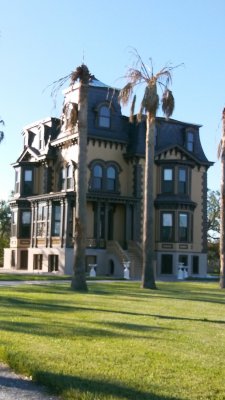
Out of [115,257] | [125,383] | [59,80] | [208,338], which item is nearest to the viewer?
[125,383]

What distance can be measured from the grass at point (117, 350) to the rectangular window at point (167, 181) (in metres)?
28.0

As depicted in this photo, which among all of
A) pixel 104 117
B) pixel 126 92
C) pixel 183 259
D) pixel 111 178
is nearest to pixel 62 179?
pixel 111 178

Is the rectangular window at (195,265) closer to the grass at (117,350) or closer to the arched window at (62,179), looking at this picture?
the arched window at (62,179)

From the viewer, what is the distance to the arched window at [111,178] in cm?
4184

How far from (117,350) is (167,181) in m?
35.0

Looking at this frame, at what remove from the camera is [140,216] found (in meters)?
42.2

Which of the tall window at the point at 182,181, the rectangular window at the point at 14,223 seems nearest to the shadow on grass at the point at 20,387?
the tall window at the point at 182,181

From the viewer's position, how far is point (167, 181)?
43.1 m

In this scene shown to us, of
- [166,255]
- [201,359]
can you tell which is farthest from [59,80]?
[166,255]

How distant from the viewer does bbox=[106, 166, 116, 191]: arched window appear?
41.8m

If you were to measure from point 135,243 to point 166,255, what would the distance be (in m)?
2.82

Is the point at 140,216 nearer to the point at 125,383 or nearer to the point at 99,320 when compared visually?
the point at 99,320

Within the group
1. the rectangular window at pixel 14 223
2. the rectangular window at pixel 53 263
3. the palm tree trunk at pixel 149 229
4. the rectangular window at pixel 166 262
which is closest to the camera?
the palm tree trunk at pixel 149 229

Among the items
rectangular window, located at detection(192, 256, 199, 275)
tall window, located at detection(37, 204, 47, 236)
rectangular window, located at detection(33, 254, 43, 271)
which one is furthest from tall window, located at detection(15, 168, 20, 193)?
rectangular window, located at detection(192, 256, 199, 275)
